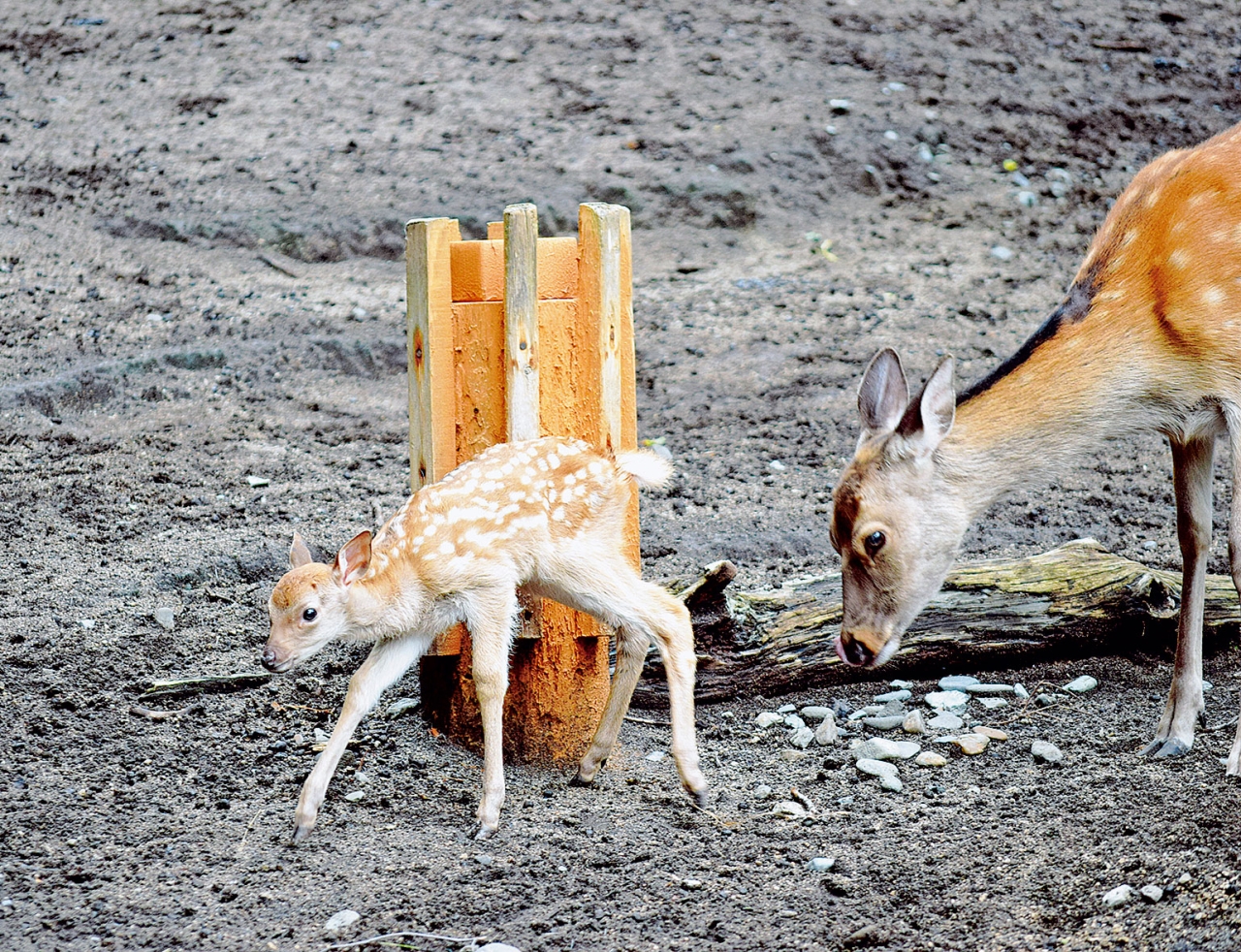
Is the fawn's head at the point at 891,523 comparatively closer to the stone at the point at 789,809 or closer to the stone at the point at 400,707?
the stone at the point at 789,809

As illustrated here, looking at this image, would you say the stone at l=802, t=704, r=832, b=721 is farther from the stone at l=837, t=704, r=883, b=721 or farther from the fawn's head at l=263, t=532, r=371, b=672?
the fawn's head at l=263, t=532, r=371, b=672

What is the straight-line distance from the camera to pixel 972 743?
439cm

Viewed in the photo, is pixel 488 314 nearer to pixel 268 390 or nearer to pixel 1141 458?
pixel 268 390

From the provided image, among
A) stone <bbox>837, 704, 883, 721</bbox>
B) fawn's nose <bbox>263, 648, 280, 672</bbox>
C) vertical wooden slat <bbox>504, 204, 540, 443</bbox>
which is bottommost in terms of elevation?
stone <bbox>837, 704, 883, 721</bbox>

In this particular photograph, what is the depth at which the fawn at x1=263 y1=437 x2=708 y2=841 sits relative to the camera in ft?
12.6

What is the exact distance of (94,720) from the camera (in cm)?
435

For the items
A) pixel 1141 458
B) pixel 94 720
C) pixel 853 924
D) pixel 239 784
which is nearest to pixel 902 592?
pixel 853 924

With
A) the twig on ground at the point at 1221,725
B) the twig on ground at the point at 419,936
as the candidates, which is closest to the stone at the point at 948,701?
the twig on ground at the point at 1221,725

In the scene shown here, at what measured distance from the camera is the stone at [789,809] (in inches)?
157

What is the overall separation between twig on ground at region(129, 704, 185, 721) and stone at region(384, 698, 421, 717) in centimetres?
66

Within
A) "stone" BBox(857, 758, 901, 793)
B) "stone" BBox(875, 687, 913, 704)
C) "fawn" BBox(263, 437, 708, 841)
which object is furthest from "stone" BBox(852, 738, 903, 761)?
"fawn" BBox(263, 437, 708, 841)

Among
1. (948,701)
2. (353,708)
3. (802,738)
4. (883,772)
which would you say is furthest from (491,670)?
(948,701)

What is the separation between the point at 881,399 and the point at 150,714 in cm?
248

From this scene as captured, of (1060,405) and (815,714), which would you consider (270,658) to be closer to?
(815,714)
